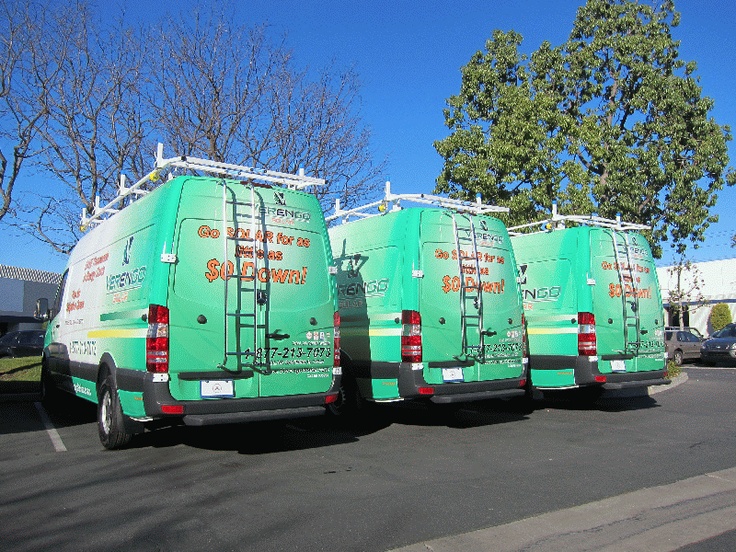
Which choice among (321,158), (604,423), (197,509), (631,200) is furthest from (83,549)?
(631,200)

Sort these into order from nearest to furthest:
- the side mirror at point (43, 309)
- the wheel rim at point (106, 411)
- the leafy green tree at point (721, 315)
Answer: the wheel rim at point (106, 411) < the side mirror at point (43, 309) < the leafy green tree at point (721, 315)

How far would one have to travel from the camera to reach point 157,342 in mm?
6512

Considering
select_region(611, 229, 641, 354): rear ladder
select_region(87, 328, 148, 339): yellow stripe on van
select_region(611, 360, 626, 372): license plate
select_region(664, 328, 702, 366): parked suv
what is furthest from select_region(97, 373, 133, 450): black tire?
select_region(664, 328, 702, 366): parked suv

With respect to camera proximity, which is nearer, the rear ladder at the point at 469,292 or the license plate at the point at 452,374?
the license plate at the point at 452,374

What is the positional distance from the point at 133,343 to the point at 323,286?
6.72ft

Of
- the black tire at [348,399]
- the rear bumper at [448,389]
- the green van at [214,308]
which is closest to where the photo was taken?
the green van at [214,308]

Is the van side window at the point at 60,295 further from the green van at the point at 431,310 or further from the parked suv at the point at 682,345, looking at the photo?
the parked suv at the point at 682,345

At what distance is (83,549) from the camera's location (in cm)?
439

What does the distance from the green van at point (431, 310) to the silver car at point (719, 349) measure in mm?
17834

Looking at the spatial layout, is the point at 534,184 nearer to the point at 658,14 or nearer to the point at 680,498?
the point at 658,14

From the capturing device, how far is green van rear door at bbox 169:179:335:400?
22.1ft

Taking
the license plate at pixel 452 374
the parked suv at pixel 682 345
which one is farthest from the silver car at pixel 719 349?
the license plate at pixel 452 374

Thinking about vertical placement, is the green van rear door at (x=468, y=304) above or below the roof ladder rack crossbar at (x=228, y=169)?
below

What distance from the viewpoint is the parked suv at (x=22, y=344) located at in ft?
72.4
